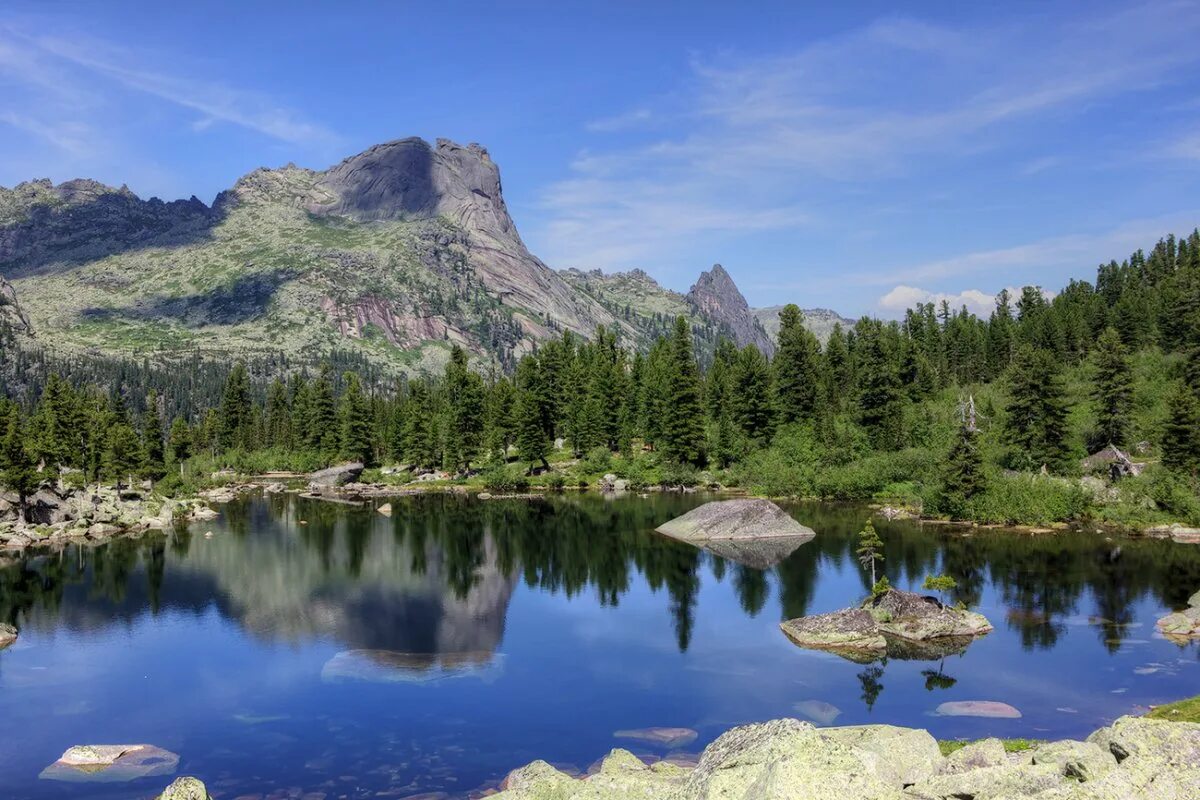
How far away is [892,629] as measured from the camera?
139 ft

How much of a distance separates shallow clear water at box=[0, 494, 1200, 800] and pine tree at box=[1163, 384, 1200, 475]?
41.1 ft

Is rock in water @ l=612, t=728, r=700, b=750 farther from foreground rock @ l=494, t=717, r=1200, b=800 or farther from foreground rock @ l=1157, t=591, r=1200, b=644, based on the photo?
foreground rock @ l=1157, t=591, r=1200, b=644

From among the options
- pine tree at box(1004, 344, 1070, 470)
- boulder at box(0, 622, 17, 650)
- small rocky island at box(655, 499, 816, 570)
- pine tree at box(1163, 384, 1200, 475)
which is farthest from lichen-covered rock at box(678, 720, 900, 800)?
pine tree at box(1004, 344, 1070, 470)

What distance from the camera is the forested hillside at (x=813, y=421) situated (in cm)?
7712

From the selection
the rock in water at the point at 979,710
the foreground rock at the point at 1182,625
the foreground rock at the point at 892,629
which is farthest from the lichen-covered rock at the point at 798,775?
the foreground rock at the point at 1182,625

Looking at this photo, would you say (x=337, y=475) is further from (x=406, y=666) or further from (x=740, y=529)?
(x=406, y=666)

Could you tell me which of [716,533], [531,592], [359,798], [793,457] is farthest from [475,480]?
[359,798]

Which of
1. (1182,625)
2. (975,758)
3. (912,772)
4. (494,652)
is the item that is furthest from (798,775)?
(1182,625)

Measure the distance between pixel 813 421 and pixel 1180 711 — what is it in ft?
265

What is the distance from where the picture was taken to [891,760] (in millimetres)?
18844

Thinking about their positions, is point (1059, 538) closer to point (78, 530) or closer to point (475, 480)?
point (475, 480)

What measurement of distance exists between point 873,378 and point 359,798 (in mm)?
90949

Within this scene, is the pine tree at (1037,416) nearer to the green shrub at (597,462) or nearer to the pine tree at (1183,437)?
the pine tree at (1183,437)

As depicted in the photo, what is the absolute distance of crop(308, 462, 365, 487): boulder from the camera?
12394cm
